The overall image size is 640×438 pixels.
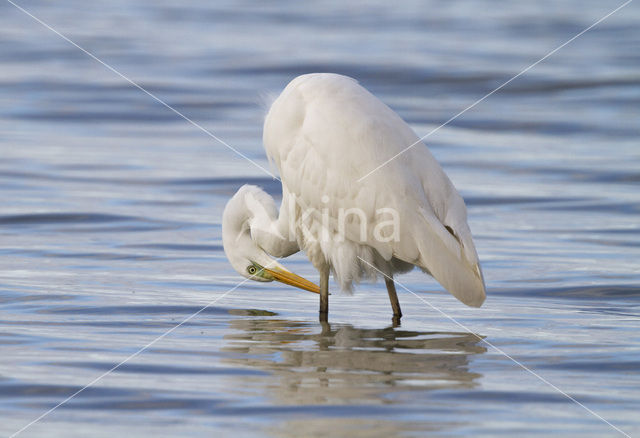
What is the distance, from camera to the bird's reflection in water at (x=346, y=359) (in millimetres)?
4348

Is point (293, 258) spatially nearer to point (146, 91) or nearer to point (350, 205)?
point (350, 205)

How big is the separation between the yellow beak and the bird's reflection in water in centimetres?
50

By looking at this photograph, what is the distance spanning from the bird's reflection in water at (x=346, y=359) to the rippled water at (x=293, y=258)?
2 cm

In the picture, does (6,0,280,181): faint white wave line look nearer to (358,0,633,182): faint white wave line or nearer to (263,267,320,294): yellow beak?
(358,0,633,182): faint white wave line

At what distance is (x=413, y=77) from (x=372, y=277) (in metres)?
9.97

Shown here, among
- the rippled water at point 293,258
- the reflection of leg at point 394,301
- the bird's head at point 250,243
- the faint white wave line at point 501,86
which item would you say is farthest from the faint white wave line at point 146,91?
the reflection of leg at point 394,301

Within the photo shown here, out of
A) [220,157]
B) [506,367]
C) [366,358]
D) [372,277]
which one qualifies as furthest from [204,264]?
[220,157]

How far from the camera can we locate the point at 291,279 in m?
6.44

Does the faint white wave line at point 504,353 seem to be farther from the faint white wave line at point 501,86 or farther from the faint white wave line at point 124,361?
the faint white wave line at point 124,361

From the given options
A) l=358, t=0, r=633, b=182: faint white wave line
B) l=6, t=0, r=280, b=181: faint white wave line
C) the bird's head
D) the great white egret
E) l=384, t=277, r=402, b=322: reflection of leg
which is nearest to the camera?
the great white egret

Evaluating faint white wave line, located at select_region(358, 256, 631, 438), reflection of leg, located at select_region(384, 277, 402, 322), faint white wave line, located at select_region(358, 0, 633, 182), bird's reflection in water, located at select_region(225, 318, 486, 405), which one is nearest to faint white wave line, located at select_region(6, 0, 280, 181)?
faint white wave line, located at select_region(358, 0, 633, 182)

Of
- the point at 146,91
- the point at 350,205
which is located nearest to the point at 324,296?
the point at 350,205

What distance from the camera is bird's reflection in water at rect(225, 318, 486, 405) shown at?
4348mm

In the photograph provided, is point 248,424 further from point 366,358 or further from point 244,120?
point 244,120
